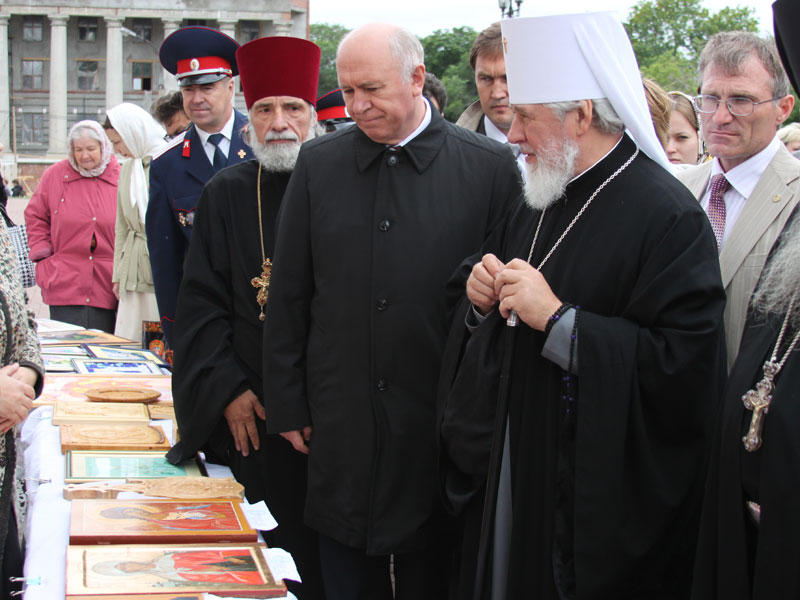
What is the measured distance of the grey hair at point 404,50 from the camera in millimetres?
3033

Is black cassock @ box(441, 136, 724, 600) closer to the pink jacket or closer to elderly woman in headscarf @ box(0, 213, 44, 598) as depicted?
elderly woman in headscarf @ box(0, 213, 44, 598)

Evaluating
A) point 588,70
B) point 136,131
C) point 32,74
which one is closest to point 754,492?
point 588,70

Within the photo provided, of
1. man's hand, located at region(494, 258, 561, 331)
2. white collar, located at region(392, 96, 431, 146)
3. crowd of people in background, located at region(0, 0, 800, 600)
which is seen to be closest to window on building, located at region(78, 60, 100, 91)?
crowd of people in background, located at region(0, 0, 800, 600)

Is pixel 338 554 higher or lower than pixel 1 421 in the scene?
lower

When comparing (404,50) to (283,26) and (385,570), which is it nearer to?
(385,570)

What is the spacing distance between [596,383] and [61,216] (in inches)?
211

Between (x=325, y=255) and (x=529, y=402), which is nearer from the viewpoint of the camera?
(x=529, y=402)

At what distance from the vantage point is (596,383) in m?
2.36

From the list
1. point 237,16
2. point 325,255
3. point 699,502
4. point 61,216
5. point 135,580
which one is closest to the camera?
point 135,580

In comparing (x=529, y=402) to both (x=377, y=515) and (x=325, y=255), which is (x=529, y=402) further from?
(x=325, y=255)

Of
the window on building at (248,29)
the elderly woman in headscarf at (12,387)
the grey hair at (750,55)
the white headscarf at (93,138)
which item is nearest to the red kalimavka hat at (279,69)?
the elderly woman in headscarf at (12,387)

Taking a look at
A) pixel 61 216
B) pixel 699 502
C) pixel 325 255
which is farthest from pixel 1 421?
pixel 61 216

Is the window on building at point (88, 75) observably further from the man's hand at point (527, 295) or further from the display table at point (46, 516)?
the man's hand at point (527, 295)

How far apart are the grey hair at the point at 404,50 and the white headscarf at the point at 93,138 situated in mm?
4206
